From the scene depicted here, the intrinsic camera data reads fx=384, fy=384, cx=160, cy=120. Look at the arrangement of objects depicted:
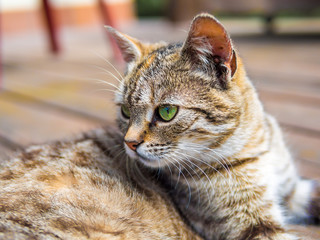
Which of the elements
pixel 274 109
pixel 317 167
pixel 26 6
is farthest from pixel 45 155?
pixel 26 6

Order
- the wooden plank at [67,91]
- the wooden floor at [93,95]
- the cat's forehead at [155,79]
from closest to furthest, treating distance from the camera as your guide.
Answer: the cat's forehead at [155,79], the wooden floor at [93,95], the wooden plank at [67,91]

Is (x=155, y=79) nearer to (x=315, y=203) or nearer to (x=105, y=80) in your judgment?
(x=315, y=203)

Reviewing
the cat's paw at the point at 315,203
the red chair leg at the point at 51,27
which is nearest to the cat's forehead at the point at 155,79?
the cat's paw at the point at 315,203

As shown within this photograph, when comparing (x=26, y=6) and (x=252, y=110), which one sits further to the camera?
(x=26, y=6)

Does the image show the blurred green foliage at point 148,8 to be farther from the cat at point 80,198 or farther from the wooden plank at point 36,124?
the cat at point 80,198

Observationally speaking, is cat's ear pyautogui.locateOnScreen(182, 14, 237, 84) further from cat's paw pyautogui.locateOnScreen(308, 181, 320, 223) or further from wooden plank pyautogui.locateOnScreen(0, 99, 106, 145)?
wooden plank pyautogui.locateOnScreen(0, 99, 106, 145)

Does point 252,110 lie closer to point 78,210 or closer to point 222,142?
point 222,142
